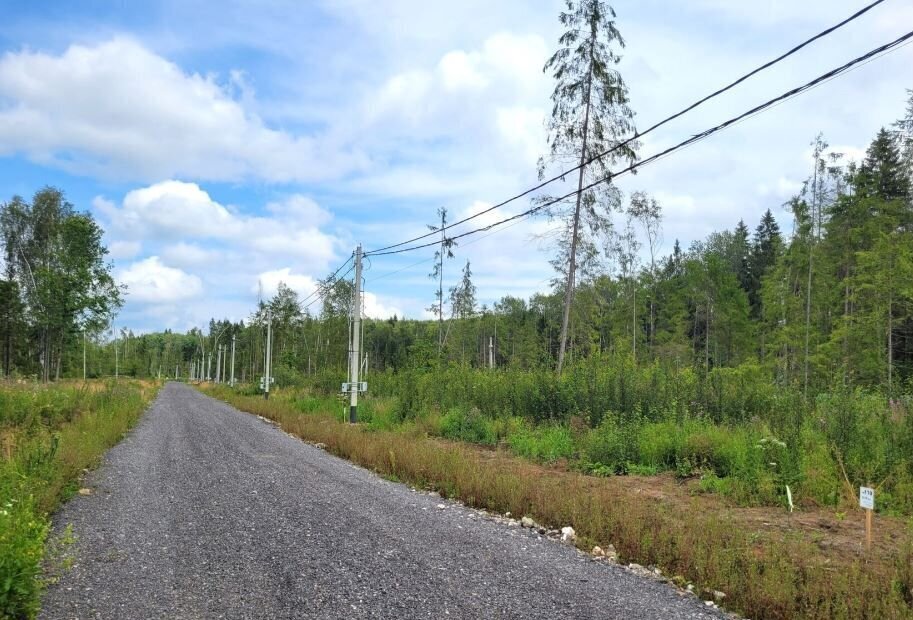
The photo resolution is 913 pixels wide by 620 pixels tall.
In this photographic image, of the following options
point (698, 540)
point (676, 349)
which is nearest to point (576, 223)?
point (698, 540)

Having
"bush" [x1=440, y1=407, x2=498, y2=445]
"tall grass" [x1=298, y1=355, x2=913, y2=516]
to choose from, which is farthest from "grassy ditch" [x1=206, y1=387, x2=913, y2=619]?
"bush" [x1=440, y1=407, x2=498, y2=445]

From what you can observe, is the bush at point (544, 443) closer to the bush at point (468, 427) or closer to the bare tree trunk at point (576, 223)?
the bush at point (468, 427)

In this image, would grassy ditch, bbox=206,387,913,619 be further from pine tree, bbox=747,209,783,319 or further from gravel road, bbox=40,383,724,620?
pine tree, bbox=747,209,783,319

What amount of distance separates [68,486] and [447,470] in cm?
622

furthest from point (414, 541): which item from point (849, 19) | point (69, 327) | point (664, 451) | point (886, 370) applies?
point (69, 327)

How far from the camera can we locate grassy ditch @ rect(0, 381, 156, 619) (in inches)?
171

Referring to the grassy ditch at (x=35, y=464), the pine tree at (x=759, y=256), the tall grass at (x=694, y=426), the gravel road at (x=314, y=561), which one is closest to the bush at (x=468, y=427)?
the tall grass at (x=694, y=426)

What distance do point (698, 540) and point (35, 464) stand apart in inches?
369

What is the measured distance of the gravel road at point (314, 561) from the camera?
5148 millimetres

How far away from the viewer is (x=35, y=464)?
29.5 ft

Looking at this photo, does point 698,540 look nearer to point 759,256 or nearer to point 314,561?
point 314,561

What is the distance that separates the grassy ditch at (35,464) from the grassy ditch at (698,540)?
18.6ft

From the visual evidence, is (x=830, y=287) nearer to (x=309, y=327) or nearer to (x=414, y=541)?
(x=414, y=541)

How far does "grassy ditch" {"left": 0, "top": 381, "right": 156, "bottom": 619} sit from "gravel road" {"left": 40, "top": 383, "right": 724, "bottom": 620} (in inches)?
18.5
